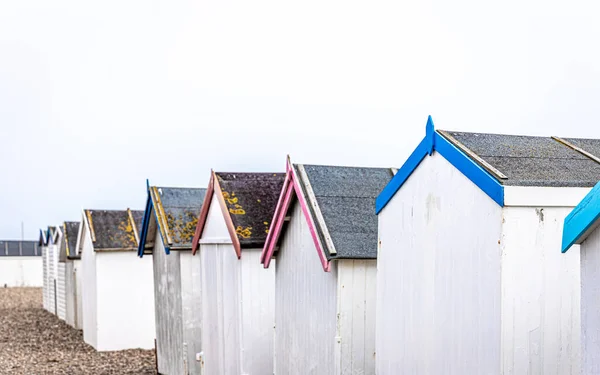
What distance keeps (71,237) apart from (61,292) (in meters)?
3.90

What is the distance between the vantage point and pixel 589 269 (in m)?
5.35

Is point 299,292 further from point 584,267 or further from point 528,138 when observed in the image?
point 584,267

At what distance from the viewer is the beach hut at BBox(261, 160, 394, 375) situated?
33.4 feet

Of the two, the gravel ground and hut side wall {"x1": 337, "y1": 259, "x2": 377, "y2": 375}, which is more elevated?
hut side wall {"x1": 337, "y1": 259, "x2": 377, "y2": 375}

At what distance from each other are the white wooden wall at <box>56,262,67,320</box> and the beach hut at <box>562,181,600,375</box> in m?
29.4

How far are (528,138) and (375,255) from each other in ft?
8.35

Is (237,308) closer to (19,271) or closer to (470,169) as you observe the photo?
(470,169)

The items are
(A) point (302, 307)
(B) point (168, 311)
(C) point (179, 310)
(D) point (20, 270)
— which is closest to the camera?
(A) point (302, 307)

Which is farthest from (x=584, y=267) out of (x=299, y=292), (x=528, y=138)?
(x=299, y=292)

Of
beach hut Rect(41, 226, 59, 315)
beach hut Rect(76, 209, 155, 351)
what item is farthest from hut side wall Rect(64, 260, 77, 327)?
beach hut Rect(76, 209, 155, 351)

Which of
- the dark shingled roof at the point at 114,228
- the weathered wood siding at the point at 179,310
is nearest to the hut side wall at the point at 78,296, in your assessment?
the dark shingled roof at the point at 114,228

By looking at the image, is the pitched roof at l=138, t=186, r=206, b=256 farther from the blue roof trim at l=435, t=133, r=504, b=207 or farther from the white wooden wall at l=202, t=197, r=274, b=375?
the blue roof trim at l=435, t=133, r=504, b=207

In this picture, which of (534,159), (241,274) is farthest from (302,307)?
(534,159)

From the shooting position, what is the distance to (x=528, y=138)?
850 cm
